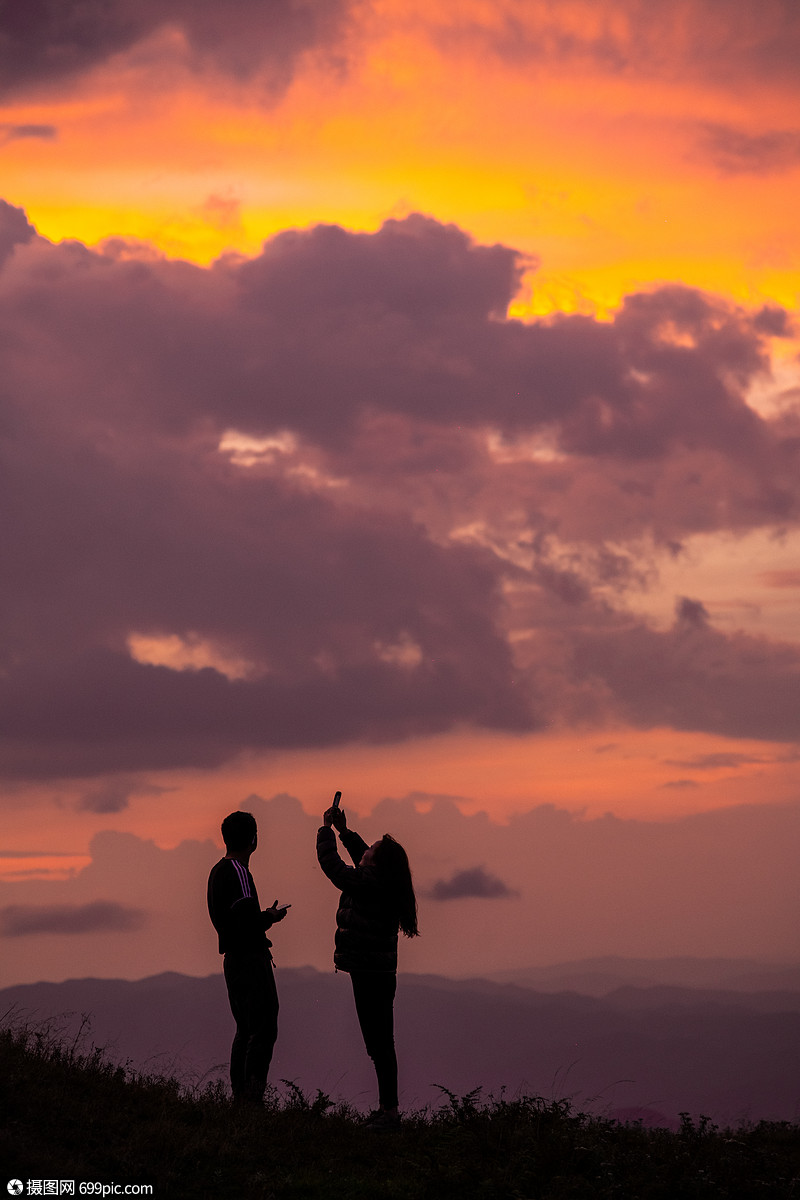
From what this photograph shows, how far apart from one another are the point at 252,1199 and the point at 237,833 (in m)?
3.26

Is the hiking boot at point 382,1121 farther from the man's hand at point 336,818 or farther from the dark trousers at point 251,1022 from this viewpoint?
the man's hand at point 336,818

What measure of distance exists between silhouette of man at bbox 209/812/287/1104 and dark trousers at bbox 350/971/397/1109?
0.82m

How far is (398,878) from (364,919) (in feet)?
1.64

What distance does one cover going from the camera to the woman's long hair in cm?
1095

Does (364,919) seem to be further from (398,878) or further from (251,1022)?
(251,1022)

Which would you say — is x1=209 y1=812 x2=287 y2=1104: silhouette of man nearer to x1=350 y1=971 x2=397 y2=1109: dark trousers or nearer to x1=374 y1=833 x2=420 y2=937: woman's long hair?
x1=350 y1=971 x2=397 y2=1109: dark trousers

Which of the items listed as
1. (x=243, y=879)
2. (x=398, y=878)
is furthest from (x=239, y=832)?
(x=398, y=878)

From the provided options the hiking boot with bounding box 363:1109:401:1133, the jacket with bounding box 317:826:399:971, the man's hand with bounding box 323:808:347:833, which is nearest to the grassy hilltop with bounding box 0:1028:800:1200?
the hiking boot with bounding box 363:1109:401:1133

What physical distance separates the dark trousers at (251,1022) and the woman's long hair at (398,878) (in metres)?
1.40

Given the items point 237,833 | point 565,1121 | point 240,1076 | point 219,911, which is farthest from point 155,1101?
point 565,1121

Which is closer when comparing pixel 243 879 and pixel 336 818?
pixel 243 879

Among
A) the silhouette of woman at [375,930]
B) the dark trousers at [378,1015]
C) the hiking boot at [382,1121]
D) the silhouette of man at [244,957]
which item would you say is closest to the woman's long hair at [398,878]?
the silhouette of woman at [375,930]

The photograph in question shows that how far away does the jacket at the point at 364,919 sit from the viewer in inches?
431

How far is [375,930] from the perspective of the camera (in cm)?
1095
